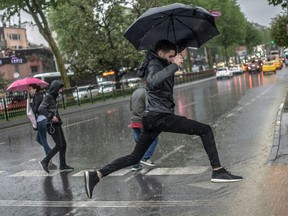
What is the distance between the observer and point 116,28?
3881cm

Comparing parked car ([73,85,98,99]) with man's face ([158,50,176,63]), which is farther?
parked car ([73,85,98,99])

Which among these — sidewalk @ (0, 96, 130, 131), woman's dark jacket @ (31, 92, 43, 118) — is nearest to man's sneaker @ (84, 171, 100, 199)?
woman's dark jacket @ (31, 92, 43, 118)

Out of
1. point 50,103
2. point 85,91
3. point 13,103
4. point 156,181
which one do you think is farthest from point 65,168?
point 85,91

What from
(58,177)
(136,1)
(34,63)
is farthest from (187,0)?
(58,177)

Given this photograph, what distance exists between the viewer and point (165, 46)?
562cm

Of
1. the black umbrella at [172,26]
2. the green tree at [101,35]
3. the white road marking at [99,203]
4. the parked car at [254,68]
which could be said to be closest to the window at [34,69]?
the green tree at [101,35]

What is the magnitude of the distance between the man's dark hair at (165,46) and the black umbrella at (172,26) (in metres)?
0.18

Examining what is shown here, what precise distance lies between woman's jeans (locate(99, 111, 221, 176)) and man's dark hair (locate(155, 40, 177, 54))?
2.63ft

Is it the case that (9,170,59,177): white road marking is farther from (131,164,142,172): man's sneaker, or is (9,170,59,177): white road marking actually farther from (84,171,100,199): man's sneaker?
(84,171,100,199): man's sneaker

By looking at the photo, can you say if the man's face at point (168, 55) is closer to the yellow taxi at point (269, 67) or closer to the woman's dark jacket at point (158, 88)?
the woman's dark jacket at point (158, 88)

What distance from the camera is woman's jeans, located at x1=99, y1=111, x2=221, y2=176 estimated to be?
5.54 metres

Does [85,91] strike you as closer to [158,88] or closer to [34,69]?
[158,88]

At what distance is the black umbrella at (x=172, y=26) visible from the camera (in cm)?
576

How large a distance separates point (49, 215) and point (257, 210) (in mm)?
2495
